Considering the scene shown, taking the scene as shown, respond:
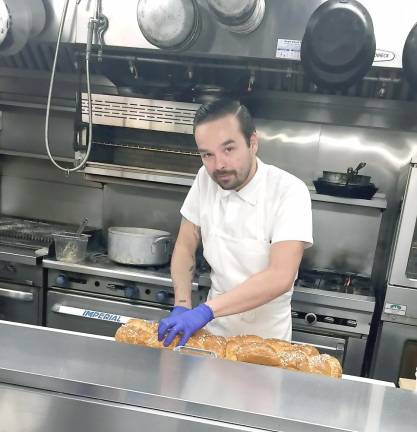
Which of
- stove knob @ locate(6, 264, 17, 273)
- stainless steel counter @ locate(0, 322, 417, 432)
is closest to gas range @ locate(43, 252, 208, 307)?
stove knob @ locate(6, 264, 17, 273)

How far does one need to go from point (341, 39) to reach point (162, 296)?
5.48 ft

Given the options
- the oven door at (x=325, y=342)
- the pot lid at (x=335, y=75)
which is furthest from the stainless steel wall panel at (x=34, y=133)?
the oven door at (x=325, y=342)

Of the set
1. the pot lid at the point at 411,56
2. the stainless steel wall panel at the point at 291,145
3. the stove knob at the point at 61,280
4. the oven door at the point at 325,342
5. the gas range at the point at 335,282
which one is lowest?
the oven door at the point at 325,342

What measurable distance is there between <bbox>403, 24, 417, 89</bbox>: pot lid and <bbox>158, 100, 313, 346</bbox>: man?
1.00 meters

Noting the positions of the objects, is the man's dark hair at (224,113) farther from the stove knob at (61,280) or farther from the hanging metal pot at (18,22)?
the hanging metal pot at (18,22)

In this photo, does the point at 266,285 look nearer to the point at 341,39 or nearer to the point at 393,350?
the point at 393,350

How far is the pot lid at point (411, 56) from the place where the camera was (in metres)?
2.21

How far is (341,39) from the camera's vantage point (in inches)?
86.8

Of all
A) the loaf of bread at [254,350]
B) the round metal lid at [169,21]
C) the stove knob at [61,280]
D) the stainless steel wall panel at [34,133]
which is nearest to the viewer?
the loaf of bread at [254,350]

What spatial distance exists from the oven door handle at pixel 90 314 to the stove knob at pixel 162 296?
211 millimetres

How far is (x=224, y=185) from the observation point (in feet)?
5.58

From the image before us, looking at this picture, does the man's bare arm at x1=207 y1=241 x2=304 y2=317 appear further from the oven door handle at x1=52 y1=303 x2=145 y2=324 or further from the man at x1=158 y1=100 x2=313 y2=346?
the oven door handle at x1=52 y1=303 x2=145 y2=324

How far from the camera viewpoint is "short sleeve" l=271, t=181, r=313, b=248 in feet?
5.35

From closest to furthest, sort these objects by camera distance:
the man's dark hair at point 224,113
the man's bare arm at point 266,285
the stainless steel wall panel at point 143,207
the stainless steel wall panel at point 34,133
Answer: the man's bare arm at point 266,285 < the man's dark hair at point 224,113 < the stainless steel wall panel at point 143,207 < the stainless steel wall panel at point 34,133
